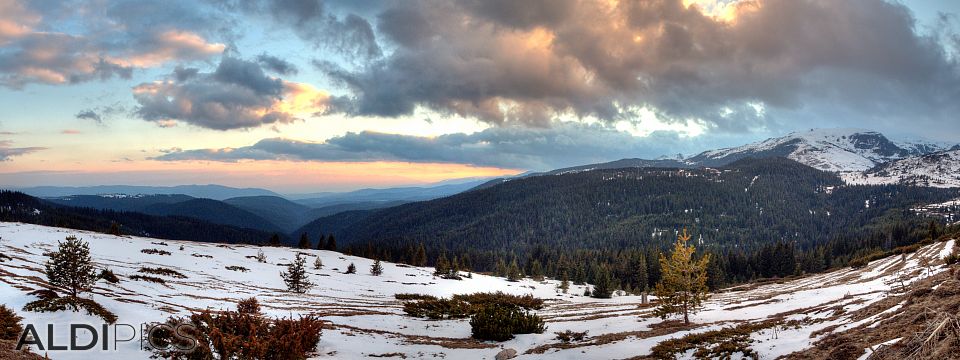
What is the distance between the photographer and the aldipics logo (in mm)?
14492

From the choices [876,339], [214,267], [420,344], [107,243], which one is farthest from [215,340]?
[107,243]

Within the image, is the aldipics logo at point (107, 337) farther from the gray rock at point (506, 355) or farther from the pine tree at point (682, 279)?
the pine tree at point (682, 279)

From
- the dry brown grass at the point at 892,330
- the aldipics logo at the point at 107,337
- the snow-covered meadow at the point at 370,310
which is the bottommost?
the snow-covered meadow at the point at 370,310

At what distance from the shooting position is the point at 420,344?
1054 inches

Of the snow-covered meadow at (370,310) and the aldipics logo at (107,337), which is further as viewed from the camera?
the snow-covered meadow at (370,310)

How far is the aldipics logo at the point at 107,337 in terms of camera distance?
14.5m

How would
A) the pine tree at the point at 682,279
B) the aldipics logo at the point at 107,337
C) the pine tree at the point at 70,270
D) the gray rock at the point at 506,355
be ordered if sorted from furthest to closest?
the pine tree at the point at 682,279, the pine tree at the point at 70,270, the gray rock at the point at 506,355, the aldipics logo at the point at 107,337

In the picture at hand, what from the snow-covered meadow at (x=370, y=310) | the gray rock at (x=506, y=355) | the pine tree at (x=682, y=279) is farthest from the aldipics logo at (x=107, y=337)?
the pine tree at (x=682, y=279)

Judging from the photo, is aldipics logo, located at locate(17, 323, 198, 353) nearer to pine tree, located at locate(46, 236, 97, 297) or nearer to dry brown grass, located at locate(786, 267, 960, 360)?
pine tree, located at locate(46, 236, 97, 297)

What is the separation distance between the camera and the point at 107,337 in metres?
19.2

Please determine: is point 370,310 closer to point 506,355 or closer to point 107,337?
point 506,355

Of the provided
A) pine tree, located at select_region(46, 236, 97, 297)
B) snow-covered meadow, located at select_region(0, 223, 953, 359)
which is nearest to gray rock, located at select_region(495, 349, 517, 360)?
snow-covered meadow, located at select_region(0, 223, 953, 359)

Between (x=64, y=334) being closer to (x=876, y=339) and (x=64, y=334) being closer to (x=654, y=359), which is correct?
(x=654, y=359)

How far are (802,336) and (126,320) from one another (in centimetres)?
3343
